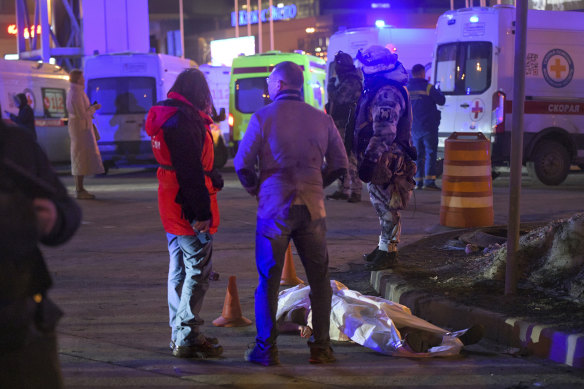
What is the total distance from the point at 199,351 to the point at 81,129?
979cm

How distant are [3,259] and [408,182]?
A: 522cm

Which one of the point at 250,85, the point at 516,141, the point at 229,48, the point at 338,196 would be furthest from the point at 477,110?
the point at 229,48

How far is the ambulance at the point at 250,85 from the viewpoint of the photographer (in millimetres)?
21500

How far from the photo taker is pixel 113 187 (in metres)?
17.4

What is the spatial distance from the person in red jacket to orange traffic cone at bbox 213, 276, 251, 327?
75 centimetres

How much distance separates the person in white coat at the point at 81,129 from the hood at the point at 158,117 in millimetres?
9422

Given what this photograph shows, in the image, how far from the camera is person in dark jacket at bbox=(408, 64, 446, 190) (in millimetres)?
14742

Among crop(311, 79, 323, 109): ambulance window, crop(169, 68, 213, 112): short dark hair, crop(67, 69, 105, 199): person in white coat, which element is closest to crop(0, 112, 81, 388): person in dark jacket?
crop(169, 68, 213, 112): short dark hair

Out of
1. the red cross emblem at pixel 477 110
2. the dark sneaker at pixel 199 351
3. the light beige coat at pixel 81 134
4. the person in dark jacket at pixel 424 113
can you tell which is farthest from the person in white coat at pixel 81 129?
the dark sneaker at pixel 199 351

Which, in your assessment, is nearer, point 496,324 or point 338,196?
point 496,324

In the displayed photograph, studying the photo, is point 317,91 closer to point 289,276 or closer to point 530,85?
point 530,85

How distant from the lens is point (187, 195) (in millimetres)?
5016

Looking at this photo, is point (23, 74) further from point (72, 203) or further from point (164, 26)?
point (164, 26)

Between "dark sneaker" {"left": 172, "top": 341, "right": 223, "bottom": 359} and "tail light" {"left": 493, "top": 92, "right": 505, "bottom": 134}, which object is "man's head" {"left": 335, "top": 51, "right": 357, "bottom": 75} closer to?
"tail light" {"left": 493, "top": 92, "right": 505, "bottom": 134}
